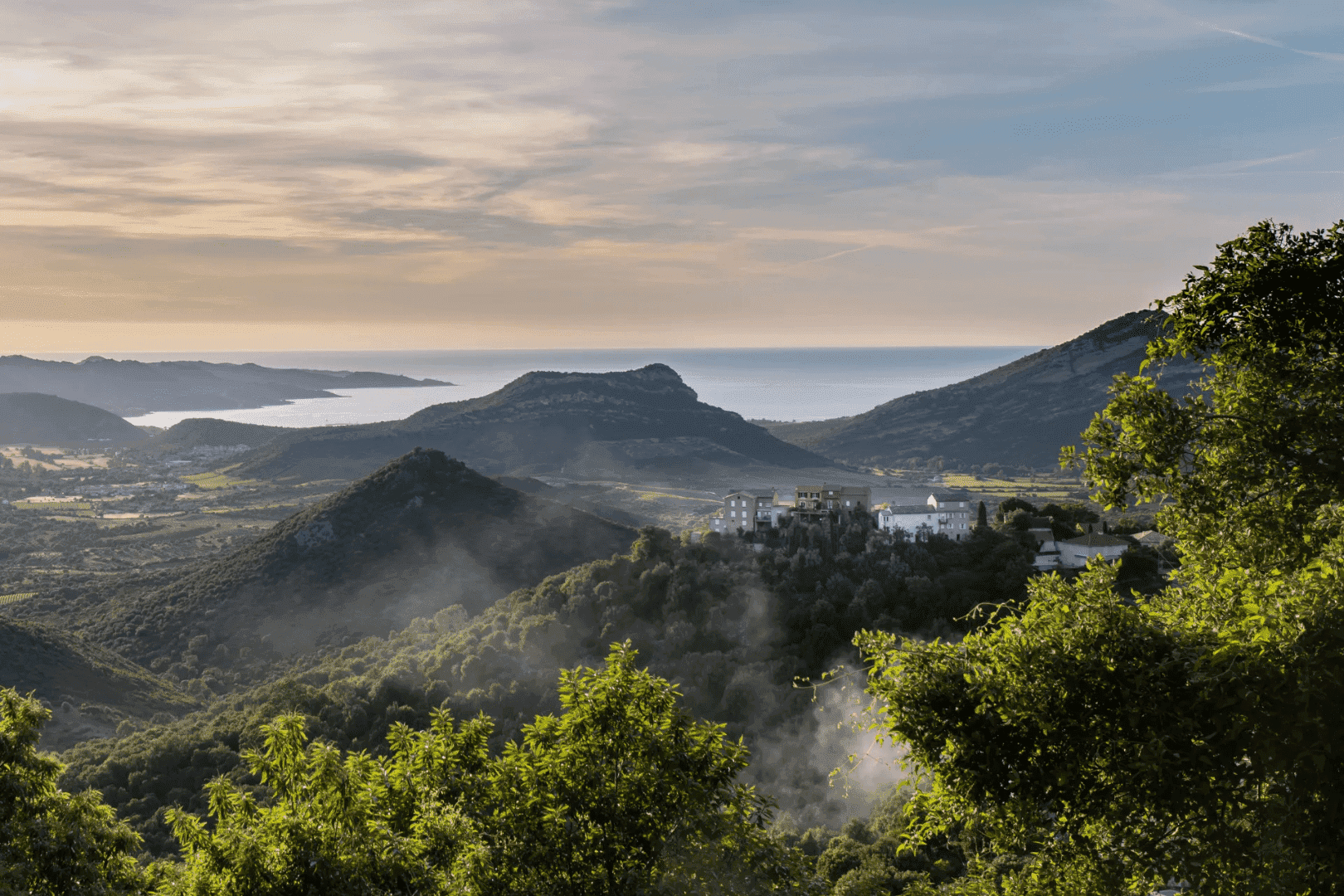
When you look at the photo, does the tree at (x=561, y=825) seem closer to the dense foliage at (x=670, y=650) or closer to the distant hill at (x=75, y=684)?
the dense foliage at (x=670, y=650)

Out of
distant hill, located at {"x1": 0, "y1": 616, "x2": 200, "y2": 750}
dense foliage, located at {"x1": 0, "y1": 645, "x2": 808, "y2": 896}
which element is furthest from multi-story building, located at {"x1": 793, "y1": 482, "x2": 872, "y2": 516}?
dense foliage, located at {"x1": 0, "y1": 645, "x2": 808, "y2": 896}

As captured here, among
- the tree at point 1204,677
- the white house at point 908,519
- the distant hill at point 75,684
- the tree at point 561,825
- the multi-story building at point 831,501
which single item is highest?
the tree at point 1204,677

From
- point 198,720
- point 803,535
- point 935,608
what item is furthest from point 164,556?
point 935,608

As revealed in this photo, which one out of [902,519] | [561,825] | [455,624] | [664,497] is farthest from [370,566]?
[561,825]

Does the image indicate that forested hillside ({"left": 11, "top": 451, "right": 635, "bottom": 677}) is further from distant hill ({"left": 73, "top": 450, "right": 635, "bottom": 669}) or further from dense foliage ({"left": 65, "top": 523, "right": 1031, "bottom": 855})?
dense foliage ({"left": 65, "top": 523, "right": 1031, "bottom": 855})

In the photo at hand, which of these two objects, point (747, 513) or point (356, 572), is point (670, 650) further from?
point (356, 572)

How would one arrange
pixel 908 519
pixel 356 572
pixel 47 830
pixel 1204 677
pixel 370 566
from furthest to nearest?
pixel 370 566
pixel 356 572
pixel 908 519
pixel 47 830
pixel 1204 677

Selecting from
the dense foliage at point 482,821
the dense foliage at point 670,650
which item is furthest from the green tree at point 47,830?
the dense foliage at point 670,650
